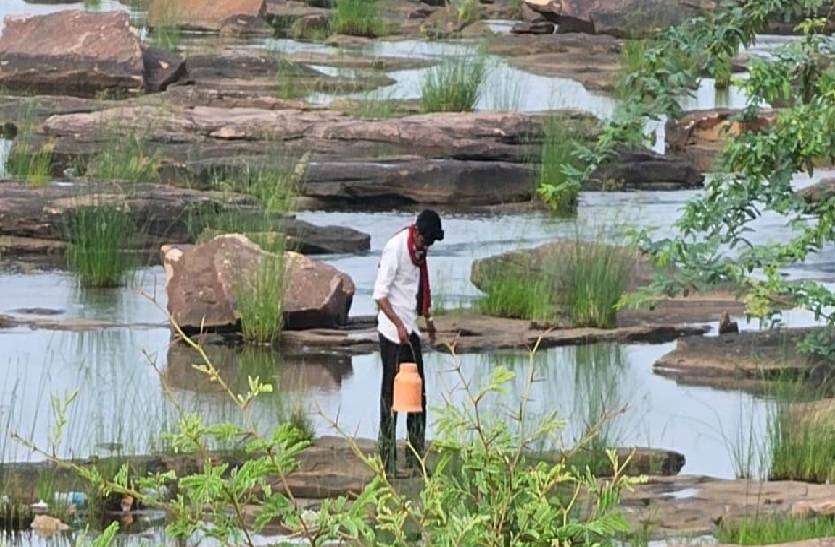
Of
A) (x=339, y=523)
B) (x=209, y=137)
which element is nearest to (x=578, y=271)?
(x=209, y=137)

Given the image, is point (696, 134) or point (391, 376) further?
point (696, 134)

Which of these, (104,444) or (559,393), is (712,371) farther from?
(104,444)

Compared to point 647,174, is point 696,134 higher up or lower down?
higher up

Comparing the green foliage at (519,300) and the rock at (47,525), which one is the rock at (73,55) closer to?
the green foliage at (519,300)

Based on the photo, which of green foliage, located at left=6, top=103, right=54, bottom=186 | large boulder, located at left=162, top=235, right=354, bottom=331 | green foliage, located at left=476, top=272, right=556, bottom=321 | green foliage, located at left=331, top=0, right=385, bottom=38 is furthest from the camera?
green foliage, located at left=331, top=0, right=385, bottom=38

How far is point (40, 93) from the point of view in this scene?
91.3ft

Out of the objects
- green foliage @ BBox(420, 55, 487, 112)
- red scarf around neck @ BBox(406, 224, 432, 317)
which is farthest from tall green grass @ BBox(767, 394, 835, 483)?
green foliage @ BBox(420, 55, 487, 112)

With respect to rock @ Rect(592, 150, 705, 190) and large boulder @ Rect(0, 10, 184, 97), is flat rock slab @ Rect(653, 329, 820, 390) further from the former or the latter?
large boulder @ Rect(0, 10, 184, 97)

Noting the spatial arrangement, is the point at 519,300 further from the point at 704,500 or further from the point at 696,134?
the point at 696,134

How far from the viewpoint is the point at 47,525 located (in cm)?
965

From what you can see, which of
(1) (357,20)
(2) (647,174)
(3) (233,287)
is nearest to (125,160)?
(2) (647,174)

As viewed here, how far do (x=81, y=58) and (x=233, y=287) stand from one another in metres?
13.8

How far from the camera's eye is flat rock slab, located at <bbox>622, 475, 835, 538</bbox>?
966 cm

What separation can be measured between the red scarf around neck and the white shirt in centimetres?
2
